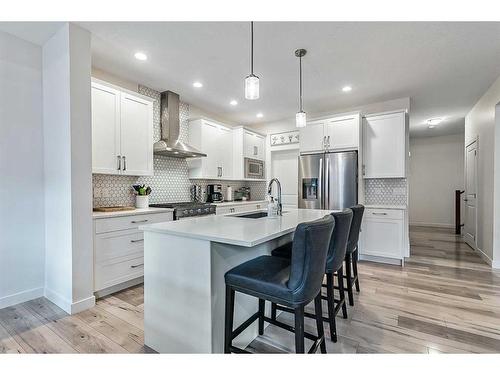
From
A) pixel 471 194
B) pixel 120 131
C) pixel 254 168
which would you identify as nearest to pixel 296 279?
pixel 120 131

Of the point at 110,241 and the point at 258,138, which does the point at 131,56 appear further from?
the point at 258,138

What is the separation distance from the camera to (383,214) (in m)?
3.85

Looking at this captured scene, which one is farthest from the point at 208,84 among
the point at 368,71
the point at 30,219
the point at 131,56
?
the point at 30,219

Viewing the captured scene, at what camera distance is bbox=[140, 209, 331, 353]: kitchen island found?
4.95 feet

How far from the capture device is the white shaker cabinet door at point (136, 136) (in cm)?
310

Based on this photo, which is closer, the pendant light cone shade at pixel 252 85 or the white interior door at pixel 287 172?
the pendant light cone shade at pixel 252 85

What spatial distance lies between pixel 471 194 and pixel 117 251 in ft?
20.0

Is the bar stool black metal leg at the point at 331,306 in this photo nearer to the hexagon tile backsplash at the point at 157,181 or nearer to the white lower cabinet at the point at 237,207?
the white lower cabinet at the point at 237,207

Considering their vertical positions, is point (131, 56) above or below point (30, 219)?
above

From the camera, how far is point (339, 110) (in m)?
4.74

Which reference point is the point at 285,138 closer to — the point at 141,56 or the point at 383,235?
the point at 383,235

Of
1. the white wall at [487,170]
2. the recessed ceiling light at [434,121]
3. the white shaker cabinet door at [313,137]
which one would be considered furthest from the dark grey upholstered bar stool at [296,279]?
the recessed ceiling light at [434,121]

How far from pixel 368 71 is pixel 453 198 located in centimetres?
594

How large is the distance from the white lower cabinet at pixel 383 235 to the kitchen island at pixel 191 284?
280 cm
